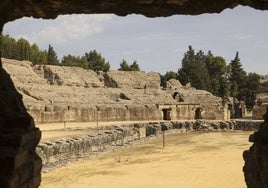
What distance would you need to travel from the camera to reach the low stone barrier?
53.4 feet

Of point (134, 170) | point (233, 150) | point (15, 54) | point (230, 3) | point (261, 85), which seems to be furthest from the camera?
point (15, 54)

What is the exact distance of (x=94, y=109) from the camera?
37.0 m

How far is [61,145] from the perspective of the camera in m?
17.1

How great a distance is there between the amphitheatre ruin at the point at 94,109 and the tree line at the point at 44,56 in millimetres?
18453

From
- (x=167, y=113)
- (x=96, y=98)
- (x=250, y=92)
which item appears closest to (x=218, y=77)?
(x=250, y=92)

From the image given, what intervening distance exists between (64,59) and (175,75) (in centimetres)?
2353

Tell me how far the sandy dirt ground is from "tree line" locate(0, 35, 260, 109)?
37.2 m

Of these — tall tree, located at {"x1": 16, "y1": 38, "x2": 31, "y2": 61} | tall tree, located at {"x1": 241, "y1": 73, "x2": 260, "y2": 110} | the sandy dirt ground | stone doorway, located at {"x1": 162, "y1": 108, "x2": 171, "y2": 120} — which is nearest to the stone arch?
stone doorway, located at {"x1": 162, "y1": 108, "x2": 171, "y2": 120}

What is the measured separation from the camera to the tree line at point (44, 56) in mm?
62094

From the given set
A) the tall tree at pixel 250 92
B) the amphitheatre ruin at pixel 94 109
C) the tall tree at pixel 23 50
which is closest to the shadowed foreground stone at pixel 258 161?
the amphitheatre ruin at pixel 94 109

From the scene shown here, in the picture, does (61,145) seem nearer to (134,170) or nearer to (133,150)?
(134,170)

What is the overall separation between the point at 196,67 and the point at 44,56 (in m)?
28.3

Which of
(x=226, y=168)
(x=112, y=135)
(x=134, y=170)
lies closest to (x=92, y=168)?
(x=134, y=170)

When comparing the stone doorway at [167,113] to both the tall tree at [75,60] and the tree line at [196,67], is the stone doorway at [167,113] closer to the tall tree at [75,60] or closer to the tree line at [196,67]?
the tree line at [196,67]
